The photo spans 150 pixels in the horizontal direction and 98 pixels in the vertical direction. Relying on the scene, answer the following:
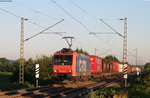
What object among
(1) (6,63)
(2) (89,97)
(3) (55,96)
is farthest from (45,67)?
(1) (6,63)

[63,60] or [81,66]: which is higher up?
[63,60]

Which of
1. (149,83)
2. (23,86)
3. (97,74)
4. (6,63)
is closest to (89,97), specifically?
(149,83)

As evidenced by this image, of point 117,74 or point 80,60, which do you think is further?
point 117,74

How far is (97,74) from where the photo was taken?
48406 millimetres

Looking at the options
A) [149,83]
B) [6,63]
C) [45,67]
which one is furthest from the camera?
[6,63]

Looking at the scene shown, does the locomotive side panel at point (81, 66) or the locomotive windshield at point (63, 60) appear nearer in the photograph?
the locomotive windshield at point (63, 60)

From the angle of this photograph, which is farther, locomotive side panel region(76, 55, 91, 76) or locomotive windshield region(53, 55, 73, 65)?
locomotive side panel region(76, 55, 91, 76)

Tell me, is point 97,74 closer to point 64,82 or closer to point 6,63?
point 64,82

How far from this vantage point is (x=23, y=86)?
29234 mm

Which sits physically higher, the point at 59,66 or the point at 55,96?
the point at 59,66

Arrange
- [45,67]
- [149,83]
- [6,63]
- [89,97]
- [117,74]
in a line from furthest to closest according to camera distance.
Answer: [6,63], [117,74], [45,67], [149,83], [89,97]

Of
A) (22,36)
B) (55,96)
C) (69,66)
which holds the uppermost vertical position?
(22,36)

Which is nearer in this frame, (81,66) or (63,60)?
(63,60)

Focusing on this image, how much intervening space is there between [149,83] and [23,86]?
12.3 metres
